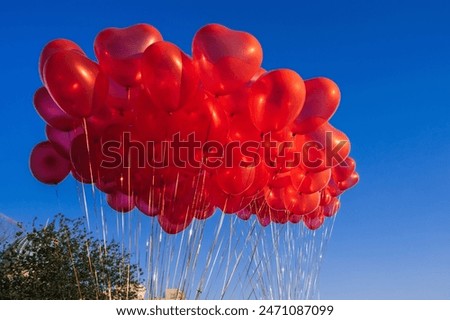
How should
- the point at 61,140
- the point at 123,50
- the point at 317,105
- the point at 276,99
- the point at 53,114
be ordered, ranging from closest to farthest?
the point at 276,99 → the point at 123,50 → the point at 317,105 → the point at 53,114 → the point at 61,140

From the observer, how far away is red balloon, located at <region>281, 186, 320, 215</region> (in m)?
7.09

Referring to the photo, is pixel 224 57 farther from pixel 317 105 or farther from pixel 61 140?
pixel 61 140

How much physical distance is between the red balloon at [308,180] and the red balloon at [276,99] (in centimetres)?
127

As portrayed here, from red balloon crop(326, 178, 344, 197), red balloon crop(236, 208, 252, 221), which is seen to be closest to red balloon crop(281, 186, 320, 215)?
red balloon crop(326, 178, 344, 197)

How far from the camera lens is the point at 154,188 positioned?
21.6 feet

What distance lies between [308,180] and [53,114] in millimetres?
3055

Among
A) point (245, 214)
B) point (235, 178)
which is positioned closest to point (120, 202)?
point (235, 178)

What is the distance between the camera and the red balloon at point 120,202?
23.2 feet

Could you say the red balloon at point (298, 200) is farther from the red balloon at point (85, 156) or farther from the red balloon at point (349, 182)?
the red balloon at point (85, 156)

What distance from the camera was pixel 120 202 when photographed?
713 cm

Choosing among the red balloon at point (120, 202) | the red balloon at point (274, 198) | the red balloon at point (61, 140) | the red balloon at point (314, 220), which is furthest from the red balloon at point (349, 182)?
the red balloon at point (61, 140)

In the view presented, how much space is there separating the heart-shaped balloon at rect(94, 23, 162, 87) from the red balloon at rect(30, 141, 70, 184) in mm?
1645

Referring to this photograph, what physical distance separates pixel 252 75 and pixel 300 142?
113 centimetres

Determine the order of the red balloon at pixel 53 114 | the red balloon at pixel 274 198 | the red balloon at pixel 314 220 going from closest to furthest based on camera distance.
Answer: the red balloon at pixel 53 114 < the red balloon at pixel 274 198 < the red balloon at pixel 314 220
